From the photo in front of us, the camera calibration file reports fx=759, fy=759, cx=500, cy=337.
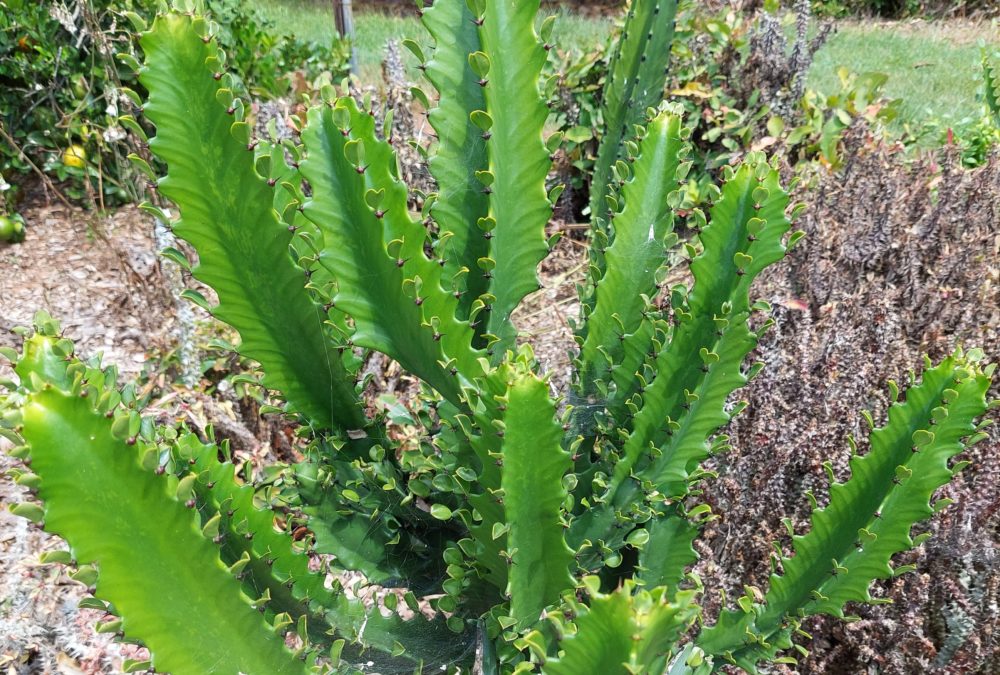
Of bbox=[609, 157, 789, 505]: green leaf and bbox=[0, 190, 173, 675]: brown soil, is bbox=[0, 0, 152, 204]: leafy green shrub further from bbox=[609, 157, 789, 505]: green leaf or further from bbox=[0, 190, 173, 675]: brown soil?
bbox=[609, 157, 789, 505]: green leaf

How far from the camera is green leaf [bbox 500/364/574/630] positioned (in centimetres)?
96

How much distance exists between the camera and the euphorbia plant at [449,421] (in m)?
0.85

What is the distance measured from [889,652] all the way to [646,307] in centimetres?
83

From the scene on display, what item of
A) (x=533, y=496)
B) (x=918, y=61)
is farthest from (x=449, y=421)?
(x=918, y=61)

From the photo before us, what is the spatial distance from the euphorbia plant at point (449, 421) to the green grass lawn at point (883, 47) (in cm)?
352

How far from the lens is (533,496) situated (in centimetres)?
103

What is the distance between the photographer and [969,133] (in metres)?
3.55

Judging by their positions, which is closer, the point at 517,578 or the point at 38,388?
the point at 38,388

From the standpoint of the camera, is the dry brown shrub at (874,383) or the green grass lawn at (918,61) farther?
the green grass lawn at (918,61)

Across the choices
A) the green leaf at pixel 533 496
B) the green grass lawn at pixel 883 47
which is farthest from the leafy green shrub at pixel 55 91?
the green leaf at pixel 533 496

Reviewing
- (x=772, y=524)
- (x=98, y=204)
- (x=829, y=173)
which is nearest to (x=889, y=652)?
(x=772, y=524)

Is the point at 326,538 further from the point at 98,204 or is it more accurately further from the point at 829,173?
the point at 98,204

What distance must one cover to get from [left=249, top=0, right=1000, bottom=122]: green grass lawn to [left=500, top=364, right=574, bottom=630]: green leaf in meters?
3.90

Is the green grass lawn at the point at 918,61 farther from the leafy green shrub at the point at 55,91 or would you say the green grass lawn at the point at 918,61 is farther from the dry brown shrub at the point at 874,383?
the leafy green shrub at the point at 55,91
